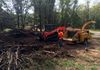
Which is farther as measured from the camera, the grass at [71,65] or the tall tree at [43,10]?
the tall tree at [43,10]

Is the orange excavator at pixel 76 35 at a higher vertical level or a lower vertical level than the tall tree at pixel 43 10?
lower

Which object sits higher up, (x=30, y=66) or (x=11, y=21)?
(x=11, y=21)

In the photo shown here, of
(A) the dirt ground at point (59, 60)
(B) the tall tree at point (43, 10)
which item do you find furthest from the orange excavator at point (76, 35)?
(B) the tall tree at point (43, 10)

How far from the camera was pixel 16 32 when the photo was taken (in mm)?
18719

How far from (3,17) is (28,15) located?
8.76 m

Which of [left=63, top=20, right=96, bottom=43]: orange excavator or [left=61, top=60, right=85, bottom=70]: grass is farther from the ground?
[left=63, top=20, right=96, bottom=43]: orange excavator

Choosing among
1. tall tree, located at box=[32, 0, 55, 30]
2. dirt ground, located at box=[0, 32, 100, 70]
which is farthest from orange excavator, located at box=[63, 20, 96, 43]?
tall tree, located at box=[32, 0, 55, 30]

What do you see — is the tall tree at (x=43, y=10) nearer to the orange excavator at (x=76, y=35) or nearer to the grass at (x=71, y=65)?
the orange excavator at (x=76, y=35)

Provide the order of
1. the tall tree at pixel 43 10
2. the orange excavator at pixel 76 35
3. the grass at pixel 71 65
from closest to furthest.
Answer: the grass at pixel 71 65, the orange excavator at pixel 76 35, the tall tree at pixel 43 10

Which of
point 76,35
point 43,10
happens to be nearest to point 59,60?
point 76,35

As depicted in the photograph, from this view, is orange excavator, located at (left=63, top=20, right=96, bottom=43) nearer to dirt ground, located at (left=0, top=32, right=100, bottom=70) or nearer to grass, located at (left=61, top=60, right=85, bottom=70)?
dirt ground, located at (left=0, top=32, right=100, bottom=70)

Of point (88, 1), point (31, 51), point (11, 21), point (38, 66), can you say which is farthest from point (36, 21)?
point (88, 1)

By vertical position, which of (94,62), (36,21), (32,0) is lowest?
(94,62)

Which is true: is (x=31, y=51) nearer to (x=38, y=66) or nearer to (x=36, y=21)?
(x=38, y=66)
